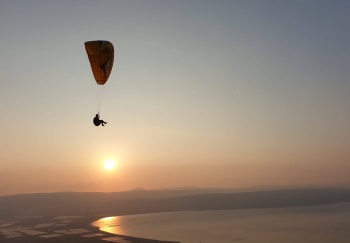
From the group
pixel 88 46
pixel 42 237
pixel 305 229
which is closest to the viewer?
pixel 88 46

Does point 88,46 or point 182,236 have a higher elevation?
point 88,46

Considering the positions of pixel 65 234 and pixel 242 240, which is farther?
pixel 65 234

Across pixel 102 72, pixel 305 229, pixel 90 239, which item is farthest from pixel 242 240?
pixel 102 72

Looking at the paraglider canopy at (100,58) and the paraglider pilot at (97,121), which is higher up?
the paraglider canopy at (100,58)

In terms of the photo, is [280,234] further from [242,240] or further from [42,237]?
[42,237]

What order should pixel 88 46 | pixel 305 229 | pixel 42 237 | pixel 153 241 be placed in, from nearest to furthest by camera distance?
pixel 88 46 < pixel 153 241 < pixel 42 237 < pixel 305 229

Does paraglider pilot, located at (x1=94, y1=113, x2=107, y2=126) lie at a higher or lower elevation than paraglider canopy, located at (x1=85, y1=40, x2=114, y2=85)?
lower

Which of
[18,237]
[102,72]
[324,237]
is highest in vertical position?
[102,72]

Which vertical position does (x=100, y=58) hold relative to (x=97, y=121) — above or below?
above
